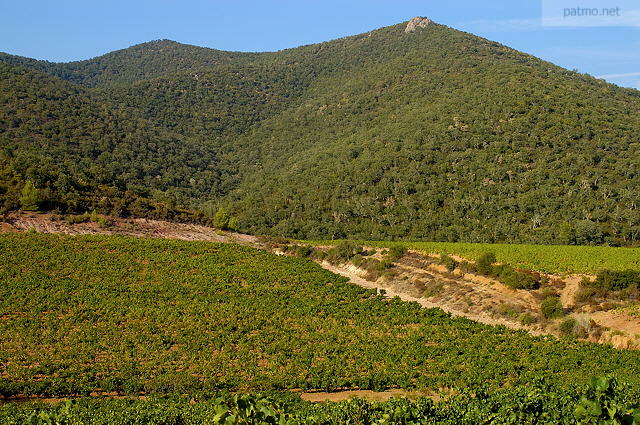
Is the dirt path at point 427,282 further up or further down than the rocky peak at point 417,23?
further down

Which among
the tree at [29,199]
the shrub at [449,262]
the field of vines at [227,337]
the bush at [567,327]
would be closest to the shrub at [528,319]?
the bush at [567,327]

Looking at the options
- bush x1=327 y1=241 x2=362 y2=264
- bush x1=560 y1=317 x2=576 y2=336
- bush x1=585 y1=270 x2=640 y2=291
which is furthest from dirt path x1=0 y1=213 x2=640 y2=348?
bush x1=585 y1=270 x2=640 y2=291

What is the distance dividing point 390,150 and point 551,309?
61145 mm

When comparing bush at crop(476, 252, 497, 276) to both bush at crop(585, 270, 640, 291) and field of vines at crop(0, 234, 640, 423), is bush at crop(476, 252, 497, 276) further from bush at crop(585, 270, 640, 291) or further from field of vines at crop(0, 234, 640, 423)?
bush at crop(585, 270, 640, 291)

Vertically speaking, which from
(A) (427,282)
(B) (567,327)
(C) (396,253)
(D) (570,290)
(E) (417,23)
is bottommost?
(A) (427,282)

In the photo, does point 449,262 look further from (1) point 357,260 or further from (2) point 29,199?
(2) point 29,199

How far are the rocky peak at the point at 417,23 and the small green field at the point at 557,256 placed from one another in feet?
420

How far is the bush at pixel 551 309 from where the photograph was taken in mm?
37594

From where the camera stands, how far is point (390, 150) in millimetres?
95938

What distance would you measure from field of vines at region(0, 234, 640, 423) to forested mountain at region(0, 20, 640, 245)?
2725cm

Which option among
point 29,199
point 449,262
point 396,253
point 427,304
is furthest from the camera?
point 29,199

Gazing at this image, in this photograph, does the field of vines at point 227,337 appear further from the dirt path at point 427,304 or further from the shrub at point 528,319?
the shrub at point 528,319

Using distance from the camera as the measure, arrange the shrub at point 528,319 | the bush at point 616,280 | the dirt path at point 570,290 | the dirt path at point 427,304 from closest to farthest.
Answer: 1. the shrub at point 528,319
2. the bush at point 616,280
3. the dirt path at point 427,304
4. the dirt path at point 570,290

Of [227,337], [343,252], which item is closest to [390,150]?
[343,252]
